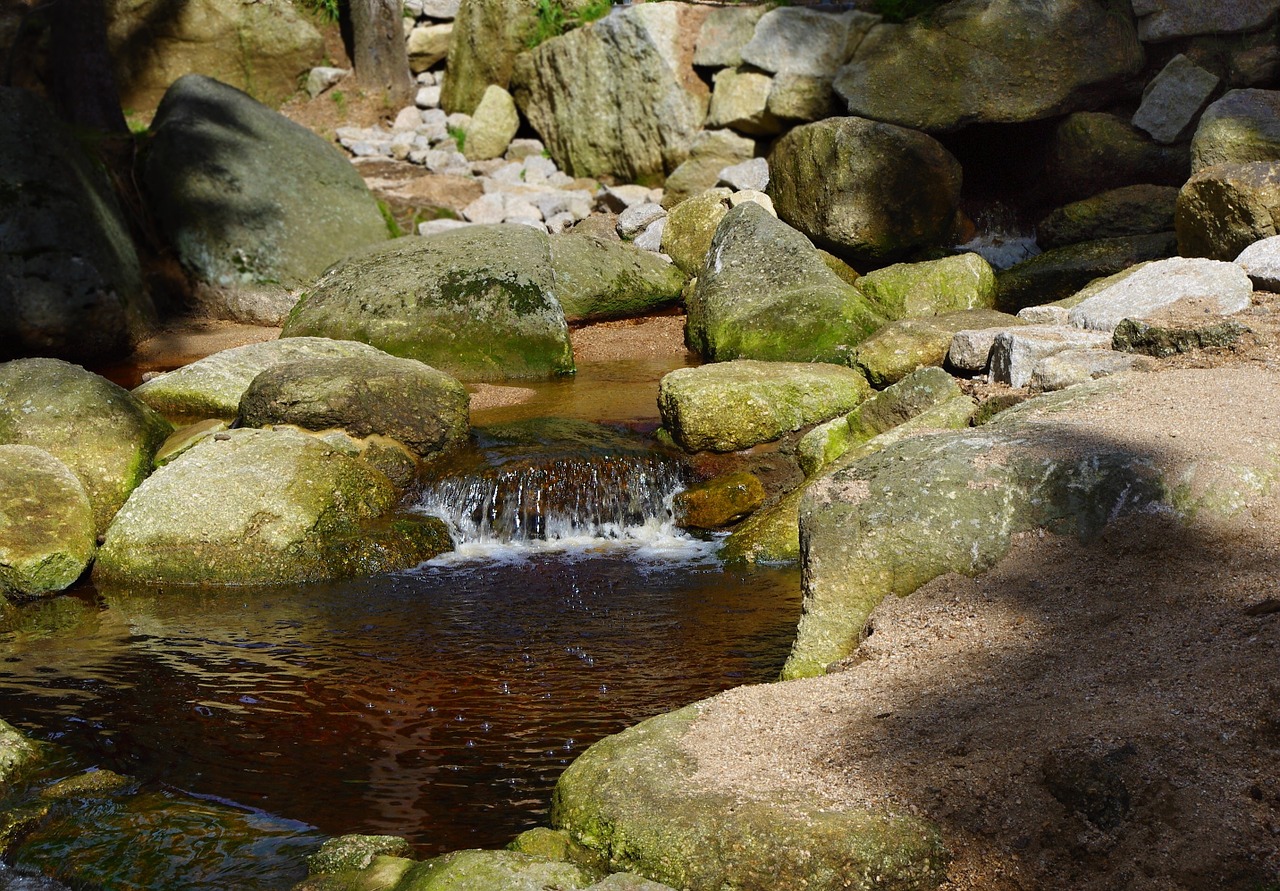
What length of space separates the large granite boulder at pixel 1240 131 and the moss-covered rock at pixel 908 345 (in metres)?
2.21

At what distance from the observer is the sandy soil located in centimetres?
299

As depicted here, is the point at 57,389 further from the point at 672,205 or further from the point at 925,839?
the point at 672,205

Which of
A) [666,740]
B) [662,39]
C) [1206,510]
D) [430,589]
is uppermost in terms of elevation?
[662,39]

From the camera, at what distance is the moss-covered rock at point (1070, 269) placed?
10.7 metres

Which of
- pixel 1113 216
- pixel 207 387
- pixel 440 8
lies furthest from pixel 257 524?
pixel 440 8

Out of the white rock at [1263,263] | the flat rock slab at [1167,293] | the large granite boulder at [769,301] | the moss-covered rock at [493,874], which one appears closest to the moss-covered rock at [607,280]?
the large granite boulder at [769,301]

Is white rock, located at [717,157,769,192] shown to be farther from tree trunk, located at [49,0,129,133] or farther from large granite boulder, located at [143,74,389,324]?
tree trunk, located at [49,0,129,133]

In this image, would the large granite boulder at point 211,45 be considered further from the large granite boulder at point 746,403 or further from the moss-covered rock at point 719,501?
the moss-covered rock at point 719,501

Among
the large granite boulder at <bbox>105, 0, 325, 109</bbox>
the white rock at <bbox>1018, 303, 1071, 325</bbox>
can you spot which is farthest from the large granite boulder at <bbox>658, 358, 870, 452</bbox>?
the large granite boulder at <bbox>105, 0, 325, 109</bbox>

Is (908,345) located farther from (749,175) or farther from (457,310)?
(749,175)

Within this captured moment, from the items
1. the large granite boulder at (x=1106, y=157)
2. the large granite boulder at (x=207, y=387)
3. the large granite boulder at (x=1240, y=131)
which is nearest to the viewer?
the large granite boulder at (x=207, y=387)

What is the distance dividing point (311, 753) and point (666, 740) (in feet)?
5.48

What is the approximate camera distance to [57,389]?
320 inches

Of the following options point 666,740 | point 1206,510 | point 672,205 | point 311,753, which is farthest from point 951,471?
point 672,205
